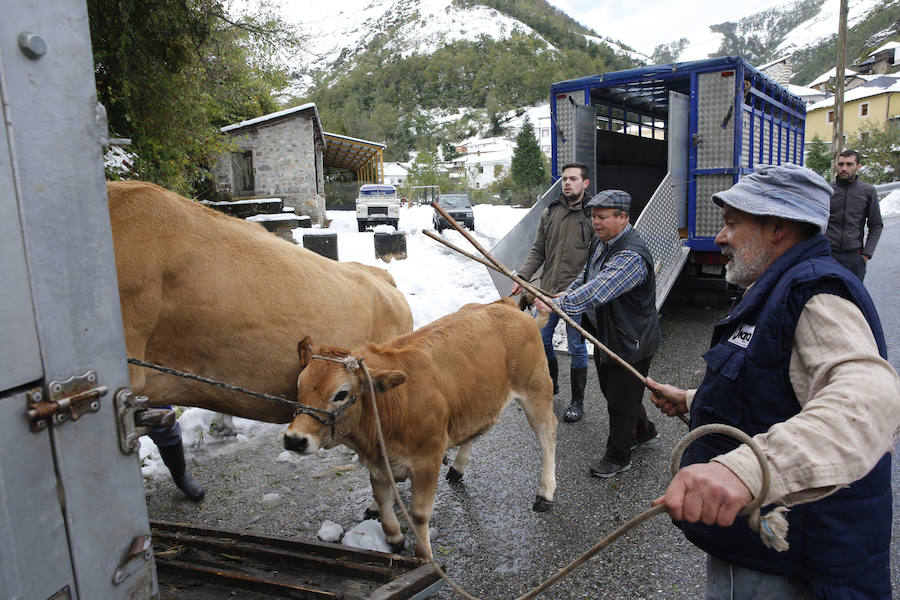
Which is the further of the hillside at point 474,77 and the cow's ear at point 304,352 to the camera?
the hillside at point 474,77

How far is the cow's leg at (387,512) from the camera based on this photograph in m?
3.38

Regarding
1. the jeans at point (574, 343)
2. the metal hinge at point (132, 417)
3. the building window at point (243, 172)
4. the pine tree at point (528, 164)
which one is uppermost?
the pine tree at point (528, 164)

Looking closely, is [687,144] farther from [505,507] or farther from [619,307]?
[505,507]

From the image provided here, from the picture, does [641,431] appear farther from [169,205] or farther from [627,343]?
[169,205]

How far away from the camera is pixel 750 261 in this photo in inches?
70.7

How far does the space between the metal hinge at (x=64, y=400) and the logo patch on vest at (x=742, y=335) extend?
67.3 inches

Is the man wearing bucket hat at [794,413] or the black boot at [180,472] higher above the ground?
the man wearing bucket hat at [794,413]

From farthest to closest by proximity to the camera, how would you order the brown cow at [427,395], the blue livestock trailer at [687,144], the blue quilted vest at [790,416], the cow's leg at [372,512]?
the blue livestock trailer at [687,144] → the cow's leg at [372,512] → the brown cow at [427,395] → the blue quilted vest at [790,416]

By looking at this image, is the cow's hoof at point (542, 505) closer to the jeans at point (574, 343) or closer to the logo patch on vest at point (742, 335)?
→ the jeans at point (574, 343)

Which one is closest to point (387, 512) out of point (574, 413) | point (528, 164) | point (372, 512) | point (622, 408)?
point (372, 512)

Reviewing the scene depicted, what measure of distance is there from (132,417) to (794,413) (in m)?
1.74

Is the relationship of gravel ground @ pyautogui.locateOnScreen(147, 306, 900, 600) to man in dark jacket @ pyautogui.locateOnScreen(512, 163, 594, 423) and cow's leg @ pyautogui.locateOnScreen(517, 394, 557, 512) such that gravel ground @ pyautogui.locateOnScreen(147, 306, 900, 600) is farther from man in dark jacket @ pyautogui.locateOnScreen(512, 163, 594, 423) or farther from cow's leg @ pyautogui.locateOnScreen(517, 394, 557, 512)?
man in dark jacket @ pyautogui.locateOnScreen(512, 163, 594, 423)

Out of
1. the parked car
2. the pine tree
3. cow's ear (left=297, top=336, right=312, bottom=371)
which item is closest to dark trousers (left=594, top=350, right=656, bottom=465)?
cow's ear (left=297, top=336, right=312, bottom=371)

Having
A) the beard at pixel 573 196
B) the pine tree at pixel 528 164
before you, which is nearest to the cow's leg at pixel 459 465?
the beard at pixel 573 196
